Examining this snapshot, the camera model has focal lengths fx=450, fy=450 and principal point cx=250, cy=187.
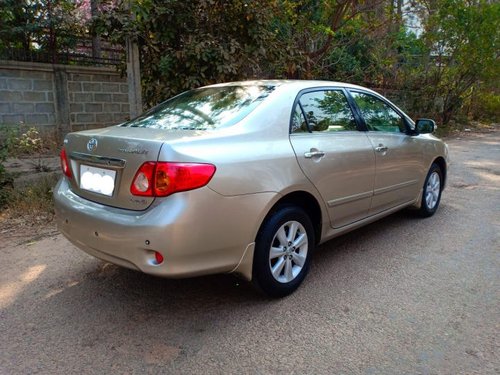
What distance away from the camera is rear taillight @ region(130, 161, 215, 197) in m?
2.64

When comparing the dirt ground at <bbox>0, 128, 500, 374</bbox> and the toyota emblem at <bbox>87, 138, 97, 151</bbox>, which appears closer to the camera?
the dirt ground at <bbox>0, 128, 500, 374</bbox>

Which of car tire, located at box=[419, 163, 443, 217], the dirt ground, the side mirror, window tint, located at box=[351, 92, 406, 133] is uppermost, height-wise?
window tint, located at box=[351, 92, 406, 133]

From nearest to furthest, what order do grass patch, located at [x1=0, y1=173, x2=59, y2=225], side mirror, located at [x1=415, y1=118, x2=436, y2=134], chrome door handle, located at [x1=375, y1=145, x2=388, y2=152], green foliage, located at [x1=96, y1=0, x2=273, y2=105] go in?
chrome door handle, located at [x1=375, y1=145, x2=388, y2=152]
side mirror, located at [x1=415, y1=118, x2=436, y2=134]
grass patch, located at [x1=0, y1=173, x2=59, y2=225]
green foliage, located at [x1=96, y1=0, x2=273, y2=105]

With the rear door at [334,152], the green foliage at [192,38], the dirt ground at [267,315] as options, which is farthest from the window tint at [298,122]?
the green foliage at [192,38]

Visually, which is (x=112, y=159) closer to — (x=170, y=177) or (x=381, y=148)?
(x=170, y=177)

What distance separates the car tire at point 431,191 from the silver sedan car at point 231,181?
1100 mm

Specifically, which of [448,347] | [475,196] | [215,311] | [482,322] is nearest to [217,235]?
[215,311]

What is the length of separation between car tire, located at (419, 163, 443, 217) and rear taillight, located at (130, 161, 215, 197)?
332 cm

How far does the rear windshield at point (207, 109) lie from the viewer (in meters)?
3.24

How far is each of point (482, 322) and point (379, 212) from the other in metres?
1.57

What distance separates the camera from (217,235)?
2.76m

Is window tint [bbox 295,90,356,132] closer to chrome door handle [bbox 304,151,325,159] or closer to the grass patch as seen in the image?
chrome door handle [bbox 304,151,325,159]

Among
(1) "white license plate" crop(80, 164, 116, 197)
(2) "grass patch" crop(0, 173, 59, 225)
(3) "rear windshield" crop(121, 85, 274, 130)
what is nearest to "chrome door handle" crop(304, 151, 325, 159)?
(3) "rear windshield" crop(121, 85, 274, 130)

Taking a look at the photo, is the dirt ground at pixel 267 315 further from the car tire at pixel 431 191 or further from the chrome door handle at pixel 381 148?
the chrome door handle at pixel 381 148
